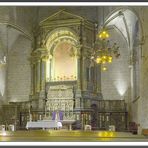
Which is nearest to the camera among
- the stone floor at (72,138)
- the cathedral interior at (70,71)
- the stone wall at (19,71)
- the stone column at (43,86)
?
the stone floor at (72,138)

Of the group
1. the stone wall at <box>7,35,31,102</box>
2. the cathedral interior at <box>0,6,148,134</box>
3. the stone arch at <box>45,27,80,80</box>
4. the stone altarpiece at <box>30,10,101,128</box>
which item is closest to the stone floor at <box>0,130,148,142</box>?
the cathedral interior at <box>0,6,148,134</box>

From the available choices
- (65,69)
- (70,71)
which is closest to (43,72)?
(65,69)

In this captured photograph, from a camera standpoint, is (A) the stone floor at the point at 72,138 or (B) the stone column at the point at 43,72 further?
(B) the stone column at the point at 43,72

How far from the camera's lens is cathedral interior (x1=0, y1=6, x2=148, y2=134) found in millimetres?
21469

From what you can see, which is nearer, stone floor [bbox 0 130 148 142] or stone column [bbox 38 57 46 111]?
stone floor [bbox 0 130 148 142]

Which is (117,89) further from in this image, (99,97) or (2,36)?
(2,36)

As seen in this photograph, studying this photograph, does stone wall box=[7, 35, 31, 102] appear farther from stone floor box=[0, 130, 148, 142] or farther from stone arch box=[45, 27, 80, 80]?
stone floor box=[0, 130, 148, 142]

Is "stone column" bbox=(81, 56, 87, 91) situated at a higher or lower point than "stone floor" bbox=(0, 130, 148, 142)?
higher

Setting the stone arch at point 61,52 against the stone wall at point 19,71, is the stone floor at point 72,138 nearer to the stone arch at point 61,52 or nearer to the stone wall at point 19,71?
the stone arch at point 61,52

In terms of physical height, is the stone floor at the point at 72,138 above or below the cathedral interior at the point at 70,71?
below

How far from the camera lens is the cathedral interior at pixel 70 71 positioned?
70.4ft

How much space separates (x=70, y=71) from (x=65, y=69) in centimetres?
33

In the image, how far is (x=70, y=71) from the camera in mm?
22891

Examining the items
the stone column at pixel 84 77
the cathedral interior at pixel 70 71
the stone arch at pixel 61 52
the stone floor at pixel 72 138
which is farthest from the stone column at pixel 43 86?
the stone floor at pixel 72 138
